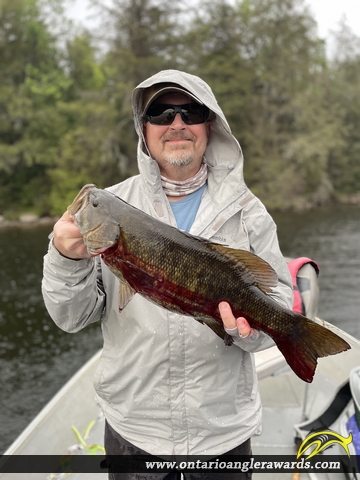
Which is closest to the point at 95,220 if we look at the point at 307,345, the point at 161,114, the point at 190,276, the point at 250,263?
the point at 190,276

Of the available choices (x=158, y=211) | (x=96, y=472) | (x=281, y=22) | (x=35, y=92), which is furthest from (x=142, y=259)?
(x=281, y=22)

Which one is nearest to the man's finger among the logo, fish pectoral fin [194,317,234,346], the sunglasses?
fish pectoral fin [194,317,234,346]

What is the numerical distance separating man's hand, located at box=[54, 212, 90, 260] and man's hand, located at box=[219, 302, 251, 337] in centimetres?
81

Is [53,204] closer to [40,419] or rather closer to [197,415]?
[40,419]

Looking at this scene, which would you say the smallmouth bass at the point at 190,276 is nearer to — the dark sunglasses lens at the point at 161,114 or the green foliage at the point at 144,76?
the dark sunglasses lens at the point at 161,114

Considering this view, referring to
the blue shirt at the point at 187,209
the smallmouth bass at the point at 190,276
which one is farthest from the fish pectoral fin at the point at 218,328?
the blue shirt at the point at 187,209

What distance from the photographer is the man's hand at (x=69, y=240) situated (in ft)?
7.21

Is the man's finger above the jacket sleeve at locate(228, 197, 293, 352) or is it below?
below

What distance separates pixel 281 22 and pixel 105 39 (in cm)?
1685

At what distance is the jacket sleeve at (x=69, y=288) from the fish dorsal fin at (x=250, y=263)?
2.42 ft

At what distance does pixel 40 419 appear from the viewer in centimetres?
453

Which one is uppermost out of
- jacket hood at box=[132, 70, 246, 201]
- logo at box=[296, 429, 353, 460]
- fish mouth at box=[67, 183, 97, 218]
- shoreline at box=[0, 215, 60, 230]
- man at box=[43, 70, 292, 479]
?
jacket hood at box=[132, 70, 246, 201]

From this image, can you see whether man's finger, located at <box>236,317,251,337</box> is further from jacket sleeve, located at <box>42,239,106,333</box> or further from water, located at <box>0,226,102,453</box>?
water, located at <box>0,226,102,453</box>

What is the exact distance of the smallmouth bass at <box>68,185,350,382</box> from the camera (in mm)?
2242
